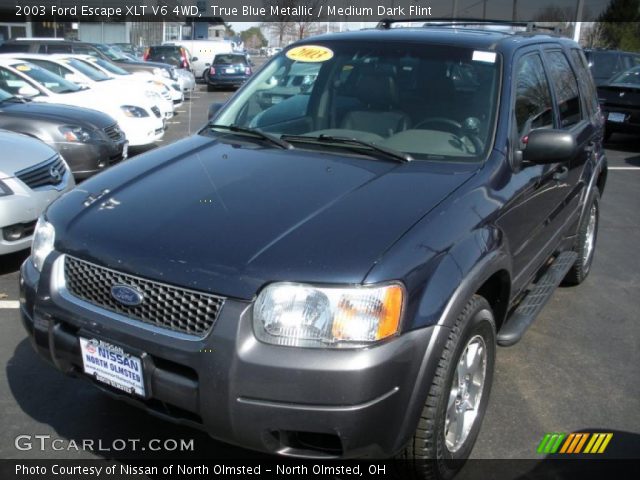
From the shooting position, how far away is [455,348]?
2.50 m

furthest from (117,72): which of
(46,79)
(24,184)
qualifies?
(24,184)

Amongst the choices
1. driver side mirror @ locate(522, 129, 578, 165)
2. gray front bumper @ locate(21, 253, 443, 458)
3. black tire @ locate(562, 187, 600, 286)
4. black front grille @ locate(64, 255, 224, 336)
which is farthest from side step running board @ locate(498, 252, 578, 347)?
black front grille @ locate(64, 255, 224, 336)

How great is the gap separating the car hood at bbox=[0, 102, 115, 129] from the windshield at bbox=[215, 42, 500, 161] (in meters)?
4.42

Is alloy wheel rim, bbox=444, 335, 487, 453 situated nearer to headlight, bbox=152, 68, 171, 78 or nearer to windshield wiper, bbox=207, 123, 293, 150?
windshield wiper, bbox=207, 123, 293, 150

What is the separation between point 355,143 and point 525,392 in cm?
171


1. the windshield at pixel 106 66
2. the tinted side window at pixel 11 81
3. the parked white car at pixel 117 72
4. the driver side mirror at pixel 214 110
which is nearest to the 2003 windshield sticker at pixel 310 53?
the driver side mirror at pixel 214 110

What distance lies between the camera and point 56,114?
7773 mm

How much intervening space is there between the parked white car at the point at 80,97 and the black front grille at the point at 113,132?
56.3 inches

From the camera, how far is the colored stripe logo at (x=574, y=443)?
10.2ft

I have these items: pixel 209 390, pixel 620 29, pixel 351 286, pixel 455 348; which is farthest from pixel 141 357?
pixel 620 29

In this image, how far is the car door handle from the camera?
3.92 meters

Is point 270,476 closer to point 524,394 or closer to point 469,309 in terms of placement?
point 469,309

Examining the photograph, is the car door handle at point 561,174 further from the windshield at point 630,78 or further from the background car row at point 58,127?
the windshield at point 630,78

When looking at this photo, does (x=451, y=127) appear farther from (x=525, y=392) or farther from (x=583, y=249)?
(x=583, y=249)
